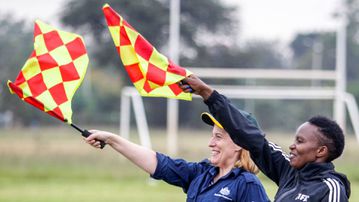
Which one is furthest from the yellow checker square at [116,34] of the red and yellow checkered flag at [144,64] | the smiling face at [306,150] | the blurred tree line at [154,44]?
the blurred tree line at [154,44]

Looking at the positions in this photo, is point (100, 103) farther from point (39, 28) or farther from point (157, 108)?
point (39, 28)

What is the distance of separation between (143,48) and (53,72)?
63cm

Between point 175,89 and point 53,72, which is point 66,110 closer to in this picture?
point 53,72

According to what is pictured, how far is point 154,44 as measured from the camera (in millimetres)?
28453

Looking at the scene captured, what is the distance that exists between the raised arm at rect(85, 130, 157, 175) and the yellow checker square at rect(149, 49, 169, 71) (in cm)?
59

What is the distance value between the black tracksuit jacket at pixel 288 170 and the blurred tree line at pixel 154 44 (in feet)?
75.3

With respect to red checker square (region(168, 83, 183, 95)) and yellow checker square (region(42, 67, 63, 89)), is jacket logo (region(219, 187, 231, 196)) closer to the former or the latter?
red checker square (region(168, 83, 183, 95))

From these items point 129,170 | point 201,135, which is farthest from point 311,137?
point 201,135

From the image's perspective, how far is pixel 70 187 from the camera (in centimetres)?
1867

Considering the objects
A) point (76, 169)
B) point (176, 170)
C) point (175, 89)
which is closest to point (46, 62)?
point (175, 89)

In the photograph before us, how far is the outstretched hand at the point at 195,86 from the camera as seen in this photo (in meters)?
4.86

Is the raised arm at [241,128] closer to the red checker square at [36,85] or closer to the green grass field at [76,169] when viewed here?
the red checker square at [36,85]

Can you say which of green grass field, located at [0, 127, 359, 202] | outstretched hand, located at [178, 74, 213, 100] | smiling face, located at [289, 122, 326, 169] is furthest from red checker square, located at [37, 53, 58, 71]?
green grass field, located at [0, 127, 359, 202]

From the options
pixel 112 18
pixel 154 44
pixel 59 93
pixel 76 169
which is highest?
pixel 154 44
